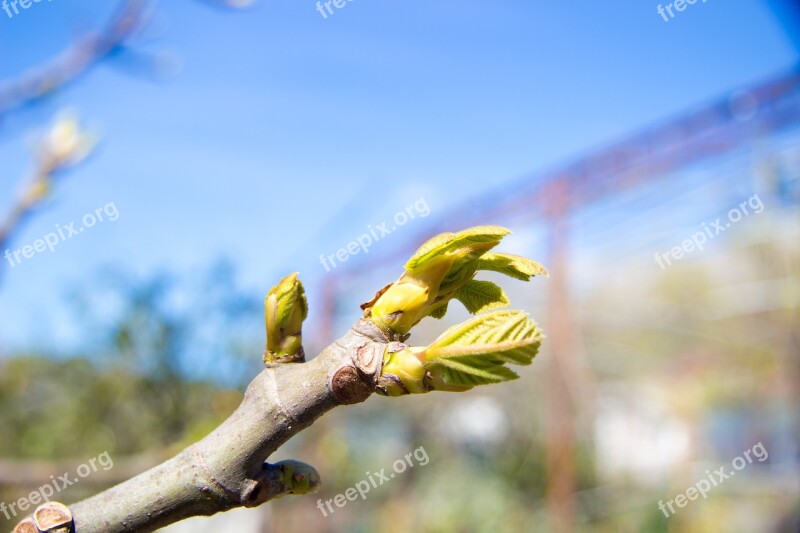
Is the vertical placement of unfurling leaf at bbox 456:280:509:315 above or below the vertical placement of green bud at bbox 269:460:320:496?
above

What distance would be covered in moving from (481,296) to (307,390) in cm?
19

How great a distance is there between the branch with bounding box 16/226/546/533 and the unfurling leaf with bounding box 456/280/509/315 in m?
0.07

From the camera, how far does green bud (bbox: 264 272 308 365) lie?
23.4 inches

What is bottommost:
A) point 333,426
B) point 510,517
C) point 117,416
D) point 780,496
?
point 780,496

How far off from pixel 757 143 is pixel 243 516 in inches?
194

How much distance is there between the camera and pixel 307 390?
54cm

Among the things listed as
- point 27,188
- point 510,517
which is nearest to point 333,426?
point 510,517

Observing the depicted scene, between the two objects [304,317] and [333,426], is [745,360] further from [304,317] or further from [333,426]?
[304,317]

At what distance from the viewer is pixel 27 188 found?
186 centimetres
